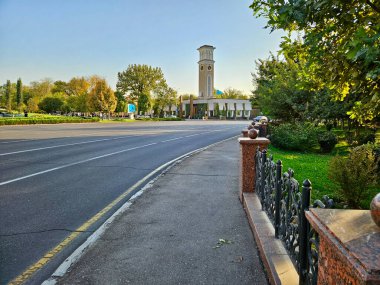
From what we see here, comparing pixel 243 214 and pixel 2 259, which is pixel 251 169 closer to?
pixel 243 214

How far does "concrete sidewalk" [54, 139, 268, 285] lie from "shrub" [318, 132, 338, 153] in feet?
37.9

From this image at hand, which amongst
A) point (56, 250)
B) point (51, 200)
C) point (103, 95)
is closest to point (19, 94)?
point (103, 95)

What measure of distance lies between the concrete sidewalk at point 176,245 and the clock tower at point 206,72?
97604mm

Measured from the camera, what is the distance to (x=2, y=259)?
13.8 ft

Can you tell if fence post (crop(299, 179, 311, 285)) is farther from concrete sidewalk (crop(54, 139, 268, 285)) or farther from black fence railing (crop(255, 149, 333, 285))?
concrete sidewalk (crop(54, 139, 268, 285))

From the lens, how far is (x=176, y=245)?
15.2 feet

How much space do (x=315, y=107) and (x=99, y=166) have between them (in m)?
13.0

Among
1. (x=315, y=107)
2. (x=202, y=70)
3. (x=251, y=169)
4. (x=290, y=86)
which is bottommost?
(x=251, y=169)

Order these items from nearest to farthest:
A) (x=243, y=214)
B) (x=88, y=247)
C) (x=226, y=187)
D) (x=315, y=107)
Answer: (x=88, y=247), (x=243, y=214), (x=226, y=187), (x=315, y=107)

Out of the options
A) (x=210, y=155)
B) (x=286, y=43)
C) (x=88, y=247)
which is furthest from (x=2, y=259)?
(x=210, y=155)

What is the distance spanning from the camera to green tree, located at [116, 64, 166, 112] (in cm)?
8706

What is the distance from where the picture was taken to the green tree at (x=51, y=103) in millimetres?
88438

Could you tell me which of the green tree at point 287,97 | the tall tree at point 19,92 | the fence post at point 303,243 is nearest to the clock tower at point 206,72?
the tall tree at point 19,92

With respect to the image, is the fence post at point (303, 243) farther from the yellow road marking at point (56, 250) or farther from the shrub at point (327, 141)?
the shrub at point (327, 141)
